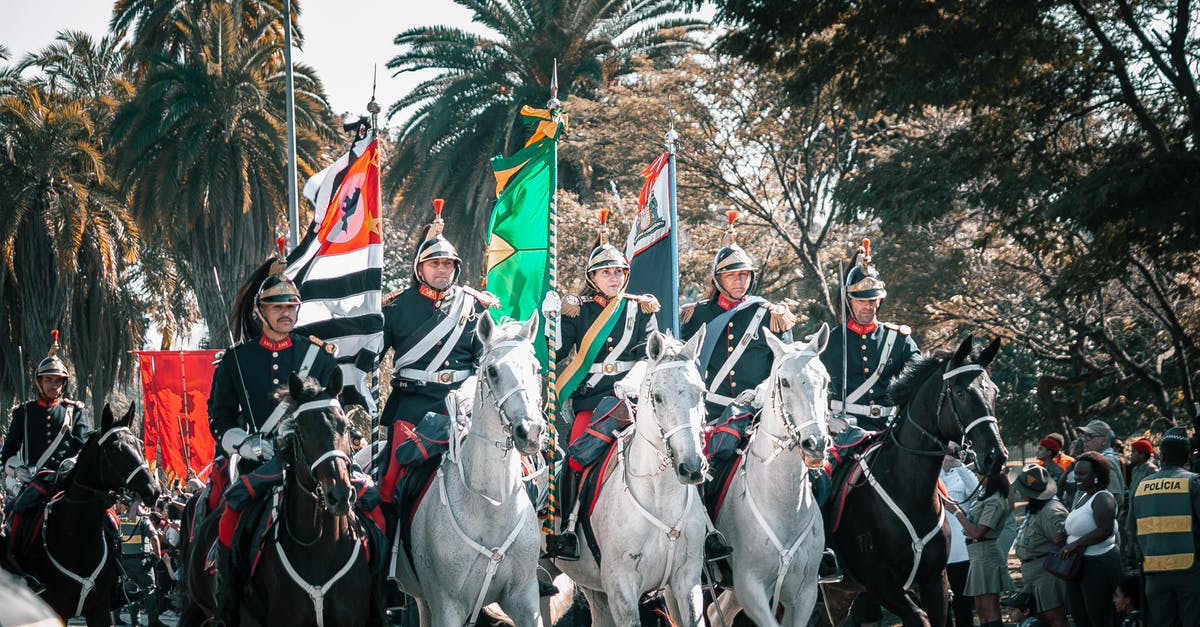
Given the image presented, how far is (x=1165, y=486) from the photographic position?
1016 cm

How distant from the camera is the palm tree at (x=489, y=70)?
31938 millimetres

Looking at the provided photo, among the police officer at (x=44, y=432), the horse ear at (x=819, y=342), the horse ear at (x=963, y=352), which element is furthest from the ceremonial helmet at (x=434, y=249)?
the police officer at (x=44, y=432)

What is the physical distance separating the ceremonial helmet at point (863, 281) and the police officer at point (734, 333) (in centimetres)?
79

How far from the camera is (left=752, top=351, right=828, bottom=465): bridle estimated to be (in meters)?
9.18

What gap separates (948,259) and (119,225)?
19311 millimetres

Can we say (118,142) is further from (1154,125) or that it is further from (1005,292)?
(1154,125)

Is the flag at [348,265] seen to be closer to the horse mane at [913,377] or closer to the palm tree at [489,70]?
the horse mane at [913,377]

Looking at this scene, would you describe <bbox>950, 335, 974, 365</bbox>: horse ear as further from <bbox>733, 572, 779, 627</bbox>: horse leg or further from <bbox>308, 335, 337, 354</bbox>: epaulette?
<bbox>308, 335, 337, 354</bbox>: epaulette

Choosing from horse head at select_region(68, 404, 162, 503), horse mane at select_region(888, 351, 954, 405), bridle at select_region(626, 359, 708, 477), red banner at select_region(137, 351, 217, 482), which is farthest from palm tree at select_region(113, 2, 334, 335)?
bridle at select_region(626, 359, 708, 477)

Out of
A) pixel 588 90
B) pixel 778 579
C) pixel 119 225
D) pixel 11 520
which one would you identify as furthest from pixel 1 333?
pixel 778 579

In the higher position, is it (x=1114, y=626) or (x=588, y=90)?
(x=588, y=90)

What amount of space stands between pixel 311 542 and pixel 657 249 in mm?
4961

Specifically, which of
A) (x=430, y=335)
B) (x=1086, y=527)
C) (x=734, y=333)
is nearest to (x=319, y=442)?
(x=430, y=335)

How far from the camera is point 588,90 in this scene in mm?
33562
